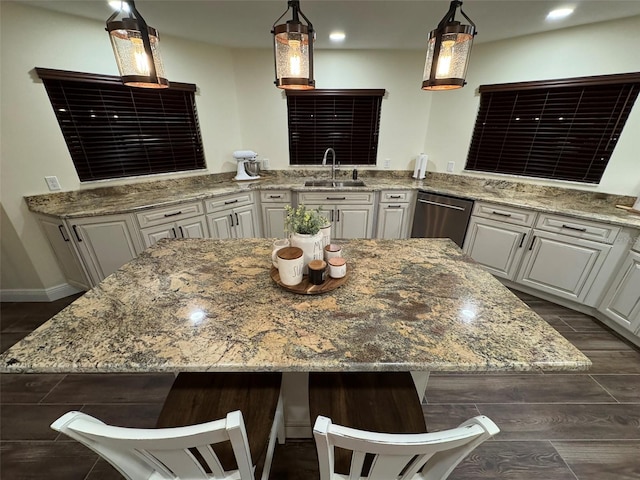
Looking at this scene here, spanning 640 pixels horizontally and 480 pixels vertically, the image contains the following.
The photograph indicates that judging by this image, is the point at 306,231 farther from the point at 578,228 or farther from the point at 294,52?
the point at 578,228

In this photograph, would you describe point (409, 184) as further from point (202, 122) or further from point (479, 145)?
point (202, 122)

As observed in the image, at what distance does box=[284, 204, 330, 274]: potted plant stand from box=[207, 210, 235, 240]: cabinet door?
6.52ft

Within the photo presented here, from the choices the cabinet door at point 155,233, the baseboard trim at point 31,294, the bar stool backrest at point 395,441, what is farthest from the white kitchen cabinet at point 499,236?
the baseboard trim at point 31,294

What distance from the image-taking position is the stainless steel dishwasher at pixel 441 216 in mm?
2725

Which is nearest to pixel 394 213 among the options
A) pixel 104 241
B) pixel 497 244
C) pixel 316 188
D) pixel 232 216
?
pixel 316 188

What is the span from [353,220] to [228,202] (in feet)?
4.91

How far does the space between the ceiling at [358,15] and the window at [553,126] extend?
50 centimetres

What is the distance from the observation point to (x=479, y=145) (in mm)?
3020

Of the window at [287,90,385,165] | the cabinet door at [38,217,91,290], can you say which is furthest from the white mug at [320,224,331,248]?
the window at [287,90,385,165]

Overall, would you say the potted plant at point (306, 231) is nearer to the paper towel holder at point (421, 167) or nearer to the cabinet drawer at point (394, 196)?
the cabinet drawer at point (394, 196)

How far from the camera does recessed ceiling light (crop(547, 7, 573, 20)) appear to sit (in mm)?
2007

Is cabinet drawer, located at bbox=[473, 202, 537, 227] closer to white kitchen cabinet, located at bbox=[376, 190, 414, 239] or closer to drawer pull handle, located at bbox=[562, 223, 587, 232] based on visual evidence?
drawer pull handle, located at bbox=[562, 223, 587, 232]

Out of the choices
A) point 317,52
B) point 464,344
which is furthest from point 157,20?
point 464,344

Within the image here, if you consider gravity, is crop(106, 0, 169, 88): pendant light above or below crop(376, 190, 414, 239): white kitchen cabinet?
above
